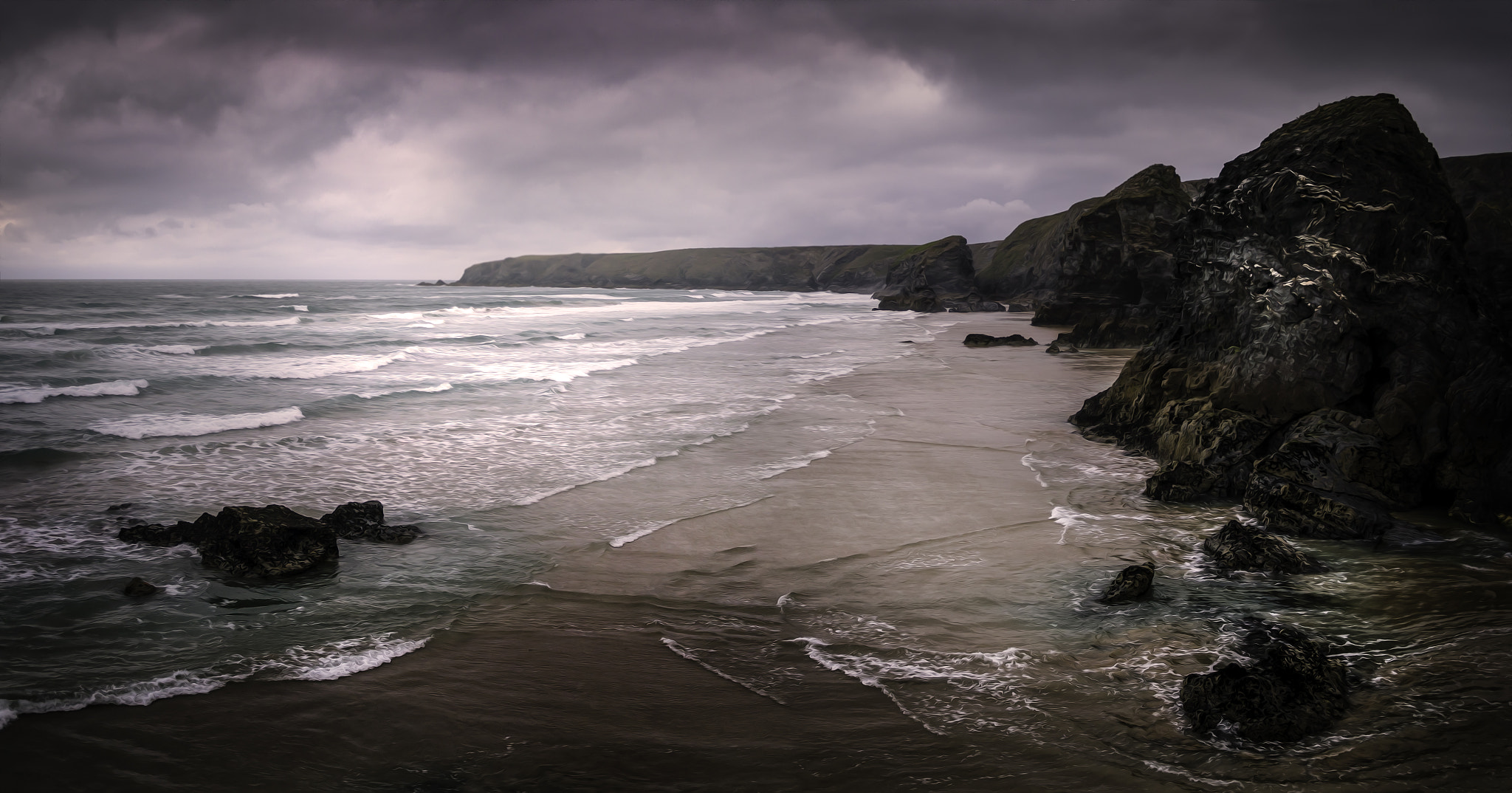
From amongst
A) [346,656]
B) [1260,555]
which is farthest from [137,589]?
[1260,555]

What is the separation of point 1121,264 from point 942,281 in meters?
41.9

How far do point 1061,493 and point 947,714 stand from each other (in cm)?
554

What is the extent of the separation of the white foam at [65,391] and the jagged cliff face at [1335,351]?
826 inches

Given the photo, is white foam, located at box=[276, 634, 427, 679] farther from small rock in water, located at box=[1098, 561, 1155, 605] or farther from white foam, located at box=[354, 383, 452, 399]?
white foam, located at box=[354, 383, 452, 399]

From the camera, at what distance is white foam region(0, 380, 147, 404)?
16422 millimetres

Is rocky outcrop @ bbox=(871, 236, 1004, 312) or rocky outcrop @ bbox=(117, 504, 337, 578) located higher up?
rocky outcrop @ bbox=(871, 236, 1004, 312)

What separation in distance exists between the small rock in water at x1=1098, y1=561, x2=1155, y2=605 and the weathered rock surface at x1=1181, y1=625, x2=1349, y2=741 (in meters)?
1.50

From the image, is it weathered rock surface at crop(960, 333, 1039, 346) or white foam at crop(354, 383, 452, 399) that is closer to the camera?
white foam at crop(354, 383, 452, 399)

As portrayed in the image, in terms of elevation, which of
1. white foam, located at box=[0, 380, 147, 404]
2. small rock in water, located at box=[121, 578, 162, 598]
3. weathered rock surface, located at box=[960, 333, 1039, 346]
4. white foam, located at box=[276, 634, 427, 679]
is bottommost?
white foam, located at box=[276, 634, 427, 679]

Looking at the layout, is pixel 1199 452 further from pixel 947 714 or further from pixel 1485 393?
pixel 947 714

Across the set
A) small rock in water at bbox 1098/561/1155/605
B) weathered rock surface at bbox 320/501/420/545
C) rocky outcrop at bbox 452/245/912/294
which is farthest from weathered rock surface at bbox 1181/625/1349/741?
rocky outcrop at bbox 452/245/912/294

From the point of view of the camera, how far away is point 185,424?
1405cm

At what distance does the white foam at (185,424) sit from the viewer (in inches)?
521

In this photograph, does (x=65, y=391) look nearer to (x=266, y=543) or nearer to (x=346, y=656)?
(x=266, y=543)
